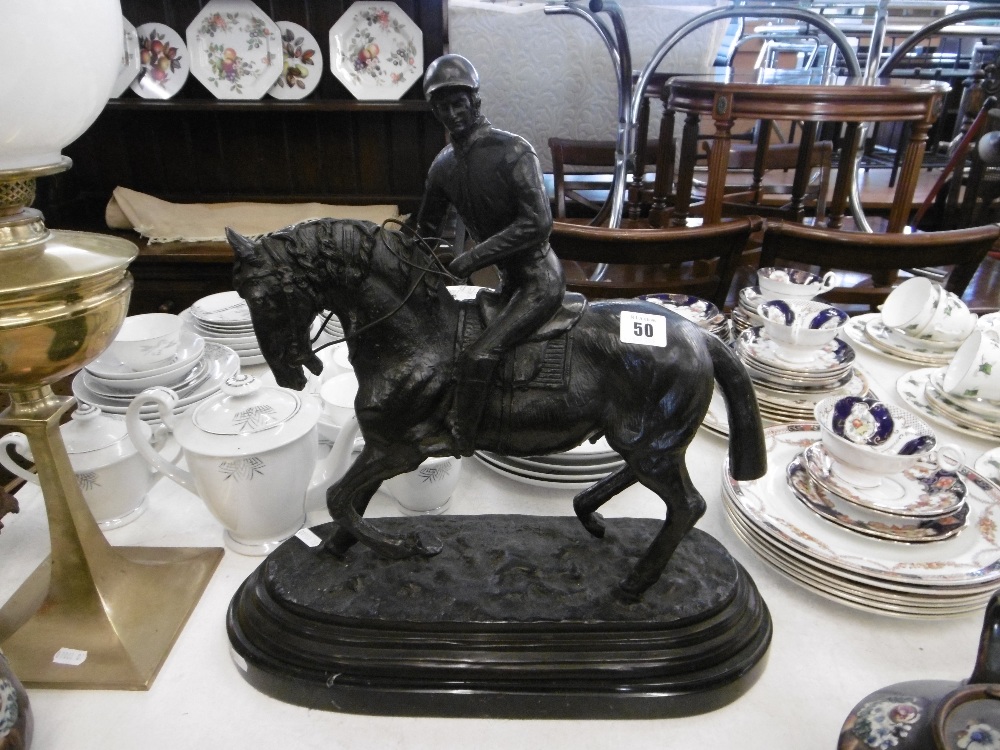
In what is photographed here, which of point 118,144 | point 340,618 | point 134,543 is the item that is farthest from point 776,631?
point 118,144

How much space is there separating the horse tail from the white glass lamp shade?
2.19 ft

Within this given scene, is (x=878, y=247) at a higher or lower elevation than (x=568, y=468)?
higher

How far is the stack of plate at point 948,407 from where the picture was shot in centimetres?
117

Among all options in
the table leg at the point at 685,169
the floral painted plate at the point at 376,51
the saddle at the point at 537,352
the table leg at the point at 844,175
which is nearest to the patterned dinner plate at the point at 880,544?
the saddle at the point at 537,352

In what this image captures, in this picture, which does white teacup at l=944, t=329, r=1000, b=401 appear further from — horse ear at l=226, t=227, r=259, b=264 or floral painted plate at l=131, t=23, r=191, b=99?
floral painted plate at l=131, t=23, r=191, b=99

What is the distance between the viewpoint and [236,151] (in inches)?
92.8

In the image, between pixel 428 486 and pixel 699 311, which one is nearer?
pixel 428 486

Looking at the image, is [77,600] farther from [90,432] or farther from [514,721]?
[514,721]

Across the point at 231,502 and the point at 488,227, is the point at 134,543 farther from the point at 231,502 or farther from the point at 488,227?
the point at 488,227

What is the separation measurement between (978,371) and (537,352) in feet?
3.07

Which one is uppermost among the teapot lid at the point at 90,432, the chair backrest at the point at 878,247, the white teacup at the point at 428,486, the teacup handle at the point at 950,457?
the chair backrest at the point at 878,247

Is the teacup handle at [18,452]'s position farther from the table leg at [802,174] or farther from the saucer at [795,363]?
the table leg at [802,174]

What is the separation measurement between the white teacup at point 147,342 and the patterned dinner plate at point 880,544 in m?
0.93

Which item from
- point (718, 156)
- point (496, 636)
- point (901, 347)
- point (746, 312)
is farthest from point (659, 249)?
point (496, 636)
